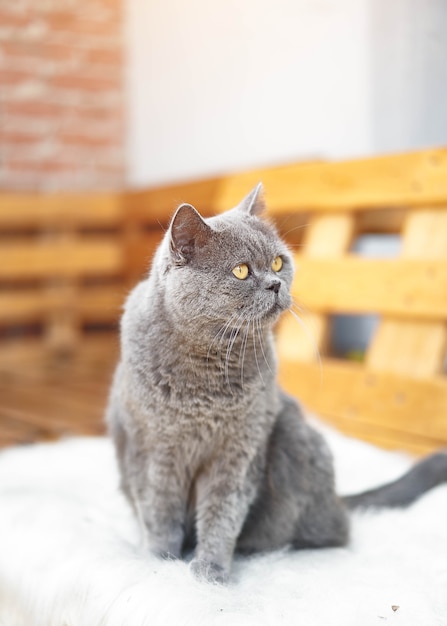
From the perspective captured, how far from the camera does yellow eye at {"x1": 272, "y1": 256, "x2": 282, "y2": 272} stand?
3.84 feet

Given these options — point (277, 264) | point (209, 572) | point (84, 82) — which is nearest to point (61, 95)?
point (84, 82)

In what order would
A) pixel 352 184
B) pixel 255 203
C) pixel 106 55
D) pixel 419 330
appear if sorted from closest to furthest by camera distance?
1. pixel 255 203
2. pixel 419 330
3. pixel 352 184
4. pixel 106 55

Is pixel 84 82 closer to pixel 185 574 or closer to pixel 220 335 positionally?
pixel 220 335

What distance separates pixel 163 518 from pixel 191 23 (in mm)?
2406

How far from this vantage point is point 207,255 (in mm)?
1129

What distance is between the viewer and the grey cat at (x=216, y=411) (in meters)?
1.13

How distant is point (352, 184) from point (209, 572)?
128 cm

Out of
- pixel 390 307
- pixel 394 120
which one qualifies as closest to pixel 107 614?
pixel 390 307

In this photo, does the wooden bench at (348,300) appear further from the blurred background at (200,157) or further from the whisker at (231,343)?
the whisker at (231,343)

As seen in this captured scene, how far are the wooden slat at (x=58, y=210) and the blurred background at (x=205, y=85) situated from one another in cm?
15

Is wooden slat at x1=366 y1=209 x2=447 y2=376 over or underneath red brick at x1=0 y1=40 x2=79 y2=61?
underneath

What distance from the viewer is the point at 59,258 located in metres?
3.29

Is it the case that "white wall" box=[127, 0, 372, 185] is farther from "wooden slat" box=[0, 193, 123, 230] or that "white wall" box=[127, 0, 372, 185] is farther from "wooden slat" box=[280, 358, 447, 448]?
"wooden slat" box=[280, 358, 447, 448]

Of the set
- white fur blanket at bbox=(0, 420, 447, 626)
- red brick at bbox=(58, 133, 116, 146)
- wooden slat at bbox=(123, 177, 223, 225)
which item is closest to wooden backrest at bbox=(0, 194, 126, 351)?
wooden slat at bbox=(123, 177, 223, 225)
